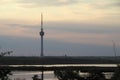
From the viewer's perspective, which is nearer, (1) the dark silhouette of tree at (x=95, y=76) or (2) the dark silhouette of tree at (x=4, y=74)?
(2) the dark silhouette of tree at (x=4, y=74)

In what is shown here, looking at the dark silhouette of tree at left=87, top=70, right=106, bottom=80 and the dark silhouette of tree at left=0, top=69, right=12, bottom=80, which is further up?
the dark silhouette of tree at left=0, top=69, right=12, bottom=80

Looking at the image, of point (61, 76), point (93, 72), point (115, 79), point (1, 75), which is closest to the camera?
point (1, 75)

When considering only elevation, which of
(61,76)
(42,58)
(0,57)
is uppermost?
(0,57)

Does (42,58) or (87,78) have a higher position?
(87,78)

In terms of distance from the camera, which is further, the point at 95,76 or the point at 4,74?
the point at 95,76

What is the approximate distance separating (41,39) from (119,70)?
64127mm

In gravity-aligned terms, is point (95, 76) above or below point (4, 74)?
below

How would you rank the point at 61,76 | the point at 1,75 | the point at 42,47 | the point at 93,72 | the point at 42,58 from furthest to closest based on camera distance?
1. the point at 42,58
2. the point at 42,47
3. the point at 61,76
4. the point at 93,72
5. the point at 1,75

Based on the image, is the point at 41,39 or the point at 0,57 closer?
the point at 0,57

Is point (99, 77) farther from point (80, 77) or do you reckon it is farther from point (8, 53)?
point (8, 53)

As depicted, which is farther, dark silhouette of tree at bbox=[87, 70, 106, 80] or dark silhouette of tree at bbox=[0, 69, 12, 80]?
dark silhouette of tree at bbox=[87, 70, 106, 80]

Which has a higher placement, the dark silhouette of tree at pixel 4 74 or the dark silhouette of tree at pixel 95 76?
the dark silhouette of tree at pixel 4 74

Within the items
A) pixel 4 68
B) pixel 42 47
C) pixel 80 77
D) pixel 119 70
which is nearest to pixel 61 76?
pixel 80 77

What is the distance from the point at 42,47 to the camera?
80375 millimetres
